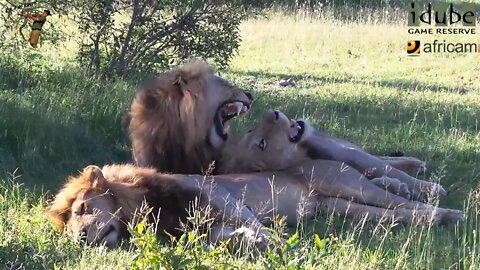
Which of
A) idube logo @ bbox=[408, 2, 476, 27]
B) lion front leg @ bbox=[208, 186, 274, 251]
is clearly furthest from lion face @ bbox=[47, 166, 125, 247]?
idube logo @ bbox=[408, 2, 476, 27]

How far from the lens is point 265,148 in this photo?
5965mm

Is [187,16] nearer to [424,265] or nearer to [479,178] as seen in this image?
[479,178]

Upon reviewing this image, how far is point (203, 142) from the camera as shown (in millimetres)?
5957

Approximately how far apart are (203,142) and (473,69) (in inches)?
345

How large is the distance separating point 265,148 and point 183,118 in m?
0.62

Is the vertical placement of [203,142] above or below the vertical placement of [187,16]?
below

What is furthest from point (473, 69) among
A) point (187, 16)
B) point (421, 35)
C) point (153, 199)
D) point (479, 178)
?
point (153, 199)

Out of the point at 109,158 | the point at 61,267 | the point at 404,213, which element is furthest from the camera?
the point at 109,158

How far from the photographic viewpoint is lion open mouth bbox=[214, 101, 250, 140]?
609cm

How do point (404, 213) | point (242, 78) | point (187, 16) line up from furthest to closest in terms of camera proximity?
point (242, 78) < point (187, 16) < point (404, 213)

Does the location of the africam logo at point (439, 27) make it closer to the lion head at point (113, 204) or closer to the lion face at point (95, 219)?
the lion head at point (113, 204)

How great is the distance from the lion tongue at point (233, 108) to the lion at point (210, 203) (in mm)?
689

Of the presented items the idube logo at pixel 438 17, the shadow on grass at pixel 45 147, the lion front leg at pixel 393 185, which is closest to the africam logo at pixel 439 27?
the idube logo at pixel 438 17

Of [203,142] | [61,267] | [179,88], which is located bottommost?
[61,267]
